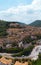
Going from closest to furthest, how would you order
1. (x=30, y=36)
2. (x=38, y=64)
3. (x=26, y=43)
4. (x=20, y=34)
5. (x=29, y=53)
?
(x=38, y=64) < (x=29, y=53) < (x=26, y=43) < (x=30, y=36) < (x=20, y=34)

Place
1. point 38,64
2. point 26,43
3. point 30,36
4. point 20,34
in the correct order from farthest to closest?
1. point 20,34
2. point 30,36
3. point 26,43
4. point 38,64

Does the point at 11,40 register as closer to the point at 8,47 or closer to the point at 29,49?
the point at 8,47

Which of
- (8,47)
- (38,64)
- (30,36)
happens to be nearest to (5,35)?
(30,36)

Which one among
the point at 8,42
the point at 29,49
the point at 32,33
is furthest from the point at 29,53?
the point at 32,33

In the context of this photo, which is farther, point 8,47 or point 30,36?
point 30,36

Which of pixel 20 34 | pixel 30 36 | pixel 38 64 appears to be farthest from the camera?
pixel 20 34

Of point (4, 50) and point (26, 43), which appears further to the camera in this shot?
point (26, 43)

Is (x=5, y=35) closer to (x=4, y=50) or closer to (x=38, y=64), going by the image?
(x=4, y=50)

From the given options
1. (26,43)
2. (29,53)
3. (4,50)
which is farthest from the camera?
(26,43)
